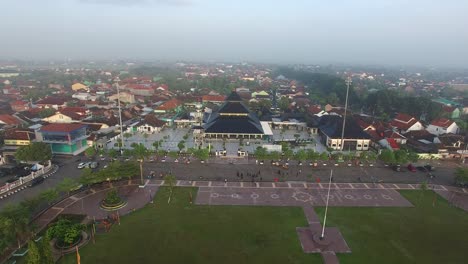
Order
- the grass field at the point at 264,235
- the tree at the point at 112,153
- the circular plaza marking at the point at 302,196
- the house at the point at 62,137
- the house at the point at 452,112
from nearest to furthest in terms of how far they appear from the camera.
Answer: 1. the grass field at the point at 264,235
2. the circular plaza marking at the point at 302,196
3. the tree at the point at 112,153
4. the house at the point at 62,137
5. the house at the point at 452,112

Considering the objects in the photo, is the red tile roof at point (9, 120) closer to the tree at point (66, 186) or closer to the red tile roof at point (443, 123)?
the tree at point (66, 186)

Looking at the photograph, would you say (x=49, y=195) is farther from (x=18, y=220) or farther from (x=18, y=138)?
(x=18, y=138)

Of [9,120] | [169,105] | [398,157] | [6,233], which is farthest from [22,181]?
[169,105]

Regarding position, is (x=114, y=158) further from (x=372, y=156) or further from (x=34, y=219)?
(x=372, y=156)

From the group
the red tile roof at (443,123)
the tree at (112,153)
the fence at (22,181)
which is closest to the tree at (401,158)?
the red tile roof at (443,123)

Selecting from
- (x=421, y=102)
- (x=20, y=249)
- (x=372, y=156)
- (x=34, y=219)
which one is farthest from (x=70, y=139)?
(x=421, y=102)

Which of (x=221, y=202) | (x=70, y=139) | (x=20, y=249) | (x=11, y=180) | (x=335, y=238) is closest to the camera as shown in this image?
(x=20, y=249)

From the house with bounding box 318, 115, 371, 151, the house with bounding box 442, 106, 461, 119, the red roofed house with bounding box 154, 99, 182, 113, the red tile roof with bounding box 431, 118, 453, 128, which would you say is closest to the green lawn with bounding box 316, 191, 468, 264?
the house with bounding box 318, 115, 371, 151

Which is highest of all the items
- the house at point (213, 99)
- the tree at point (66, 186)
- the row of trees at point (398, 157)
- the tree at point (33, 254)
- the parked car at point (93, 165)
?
the tree at point (33, 254)
